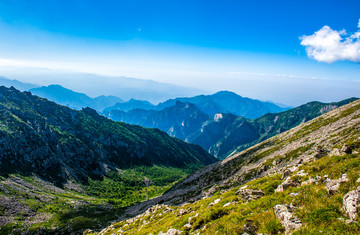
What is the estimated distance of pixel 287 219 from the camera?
10836mm

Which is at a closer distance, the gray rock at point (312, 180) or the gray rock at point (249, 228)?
the gray rock at point (249, 228)

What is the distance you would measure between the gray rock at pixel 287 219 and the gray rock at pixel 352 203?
239 centimetres

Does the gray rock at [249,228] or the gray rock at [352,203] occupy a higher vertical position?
the gray rock at [352,203]

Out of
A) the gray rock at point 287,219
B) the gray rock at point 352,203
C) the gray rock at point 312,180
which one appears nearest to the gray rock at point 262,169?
the gray rock at point 312,180

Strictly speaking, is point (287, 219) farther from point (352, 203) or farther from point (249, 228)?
point (352, 203)

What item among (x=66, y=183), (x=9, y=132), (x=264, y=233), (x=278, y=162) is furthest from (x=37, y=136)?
(x=264, y=233)

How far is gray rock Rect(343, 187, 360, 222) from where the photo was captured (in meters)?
8.95

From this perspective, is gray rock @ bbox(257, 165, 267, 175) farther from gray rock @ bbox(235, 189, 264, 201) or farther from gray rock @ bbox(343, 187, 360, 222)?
gray rock @ bbox(343, 187, 360, 222)

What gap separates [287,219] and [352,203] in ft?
11.0

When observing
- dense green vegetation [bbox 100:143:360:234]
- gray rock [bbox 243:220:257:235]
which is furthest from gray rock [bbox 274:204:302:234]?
gray rock [bbox 243:220:257:235]

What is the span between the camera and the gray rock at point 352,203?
29.3ft

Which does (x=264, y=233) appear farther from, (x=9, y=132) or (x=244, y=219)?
(x=9, y=132)

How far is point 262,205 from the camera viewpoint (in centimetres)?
1479

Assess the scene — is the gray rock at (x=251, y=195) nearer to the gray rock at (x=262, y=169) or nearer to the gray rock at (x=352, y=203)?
the gray rock at (x=352, y=203)
